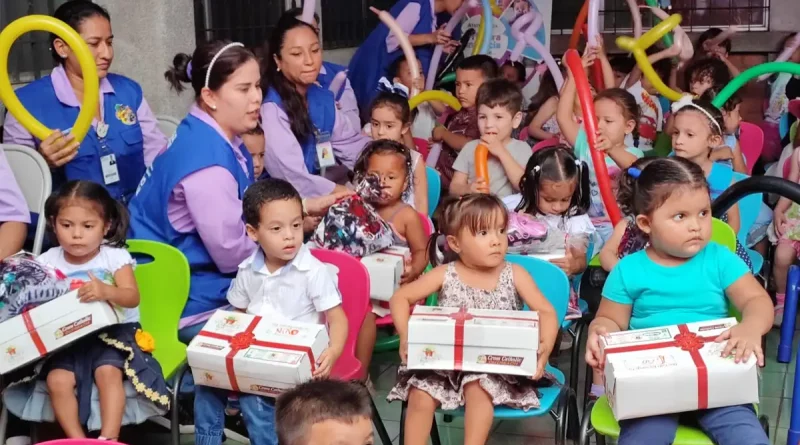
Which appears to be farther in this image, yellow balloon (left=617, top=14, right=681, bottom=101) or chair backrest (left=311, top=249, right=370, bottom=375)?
yellow balloon (left=617, top=14, right=681, bottom=101)

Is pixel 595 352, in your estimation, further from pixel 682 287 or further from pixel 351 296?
pixel 351 296

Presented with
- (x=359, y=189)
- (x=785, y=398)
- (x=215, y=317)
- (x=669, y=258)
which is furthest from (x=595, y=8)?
(x=215, y=317)

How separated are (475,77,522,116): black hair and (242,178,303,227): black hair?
1509 mm

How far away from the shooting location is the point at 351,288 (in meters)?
2.99

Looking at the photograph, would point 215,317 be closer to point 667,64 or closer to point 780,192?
point 780,192

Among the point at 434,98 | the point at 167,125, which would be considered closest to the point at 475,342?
→ the point at 167,125

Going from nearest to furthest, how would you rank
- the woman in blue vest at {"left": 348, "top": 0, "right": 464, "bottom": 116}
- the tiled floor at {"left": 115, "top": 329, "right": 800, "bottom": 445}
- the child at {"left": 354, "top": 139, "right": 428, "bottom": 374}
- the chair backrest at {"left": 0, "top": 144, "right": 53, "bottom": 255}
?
the chair backrest at {"left": 0, "top": 144, "right": 53, "bottom": 255}, the tiled floor at {"left": 115, "top": 329, "right": 800, "bottom": 445}, the child at {"left": 354, "top": 139, "right": 428, "bottom": 374}, the woman in blue vest at {"left": 348, "top": 0, "right": 464, "bottom": 116}

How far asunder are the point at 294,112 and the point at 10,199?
3.96ft

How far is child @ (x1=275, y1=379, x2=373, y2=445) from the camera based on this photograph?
5.75 feet

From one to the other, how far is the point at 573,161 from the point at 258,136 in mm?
1145

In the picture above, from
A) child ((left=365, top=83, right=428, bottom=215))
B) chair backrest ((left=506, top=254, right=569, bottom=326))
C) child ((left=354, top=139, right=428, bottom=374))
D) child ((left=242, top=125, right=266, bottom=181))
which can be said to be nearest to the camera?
chair backrest ((left=506, top=254, right=569, bottom=326))

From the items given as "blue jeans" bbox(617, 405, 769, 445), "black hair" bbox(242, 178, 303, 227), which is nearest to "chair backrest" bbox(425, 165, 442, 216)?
"black hair" bbox(242, 178, 303, 227)

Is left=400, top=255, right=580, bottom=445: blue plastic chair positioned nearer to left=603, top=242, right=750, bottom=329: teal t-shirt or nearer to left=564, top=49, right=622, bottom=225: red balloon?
left=603, top=242, right=750, bottom=329: teal t-shirt

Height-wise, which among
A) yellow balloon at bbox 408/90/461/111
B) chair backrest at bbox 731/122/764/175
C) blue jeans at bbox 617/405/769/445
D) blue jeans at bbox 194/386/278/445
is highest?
yellow balloon at bbox 408/90/461/111
